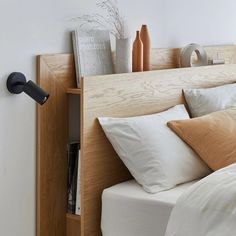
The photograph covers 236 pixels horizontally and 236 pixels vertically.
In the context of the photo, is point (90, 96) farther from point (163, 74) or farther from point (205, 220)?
point (205, 220)

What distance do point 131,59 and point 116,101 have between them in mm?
263

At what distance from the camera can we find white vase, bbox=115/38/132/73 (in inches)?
106

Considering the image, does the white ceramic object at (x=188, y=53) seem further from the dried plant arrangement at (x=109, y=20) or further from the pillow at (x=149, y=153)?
the pillow at (x=149, y=153)

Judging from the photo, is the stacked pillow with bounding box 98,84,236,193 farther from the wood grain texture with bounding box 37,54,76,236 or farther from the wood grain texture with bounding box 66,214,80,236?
the wood grain texture with bounding box 66,214,80,236

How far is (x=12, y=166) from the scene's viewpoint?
2340 millimetres

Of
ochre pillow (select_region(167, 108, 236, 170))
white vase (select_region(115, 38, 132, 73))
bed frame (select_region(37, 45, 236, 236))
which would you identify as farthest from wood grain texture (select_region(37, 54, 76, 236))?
ochre pillow (select_region(167, 108, 236, 170))

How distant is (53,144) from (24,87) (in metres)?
0.35

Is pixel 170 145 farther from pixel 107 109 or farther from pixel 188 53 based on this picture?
Answer: pixel 188 53

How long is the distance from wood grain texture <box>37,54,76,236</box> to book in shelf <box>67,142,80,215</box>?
2cm

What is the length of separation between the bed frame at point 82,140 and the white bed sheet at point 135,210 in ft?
0.27

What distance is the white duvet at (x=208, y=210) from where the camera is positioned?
2.02 metres

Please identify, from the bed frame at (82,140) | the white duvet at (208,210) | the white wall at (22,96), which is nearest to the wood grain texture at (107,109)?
the bed frame at (82,140)

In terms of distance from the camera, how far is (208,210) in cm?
207

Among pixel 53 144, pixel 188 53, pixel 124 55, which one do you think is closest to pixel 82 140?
pixel 53 144
